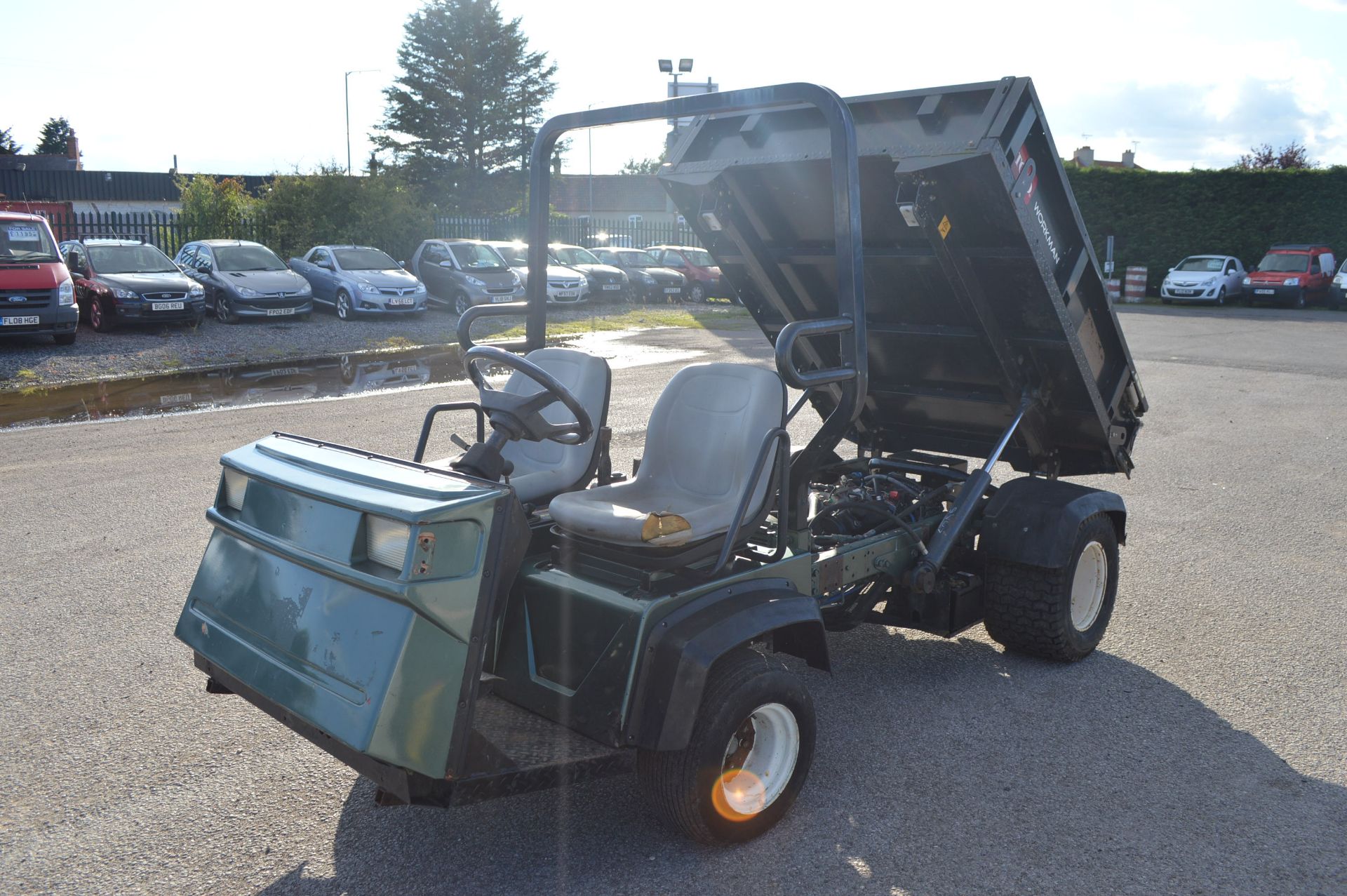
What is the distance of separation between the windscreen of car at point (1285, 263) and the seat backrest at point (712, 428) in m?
29.2

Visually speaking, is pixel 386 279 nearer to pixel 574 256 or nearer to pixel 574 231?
pixel 574 256

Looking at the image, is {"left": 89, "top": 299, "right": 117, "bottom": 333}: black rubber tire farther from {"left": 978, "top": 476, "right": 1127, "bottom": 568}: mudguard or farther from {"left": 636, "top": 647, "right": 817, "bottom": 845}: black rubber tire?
{"left": 636, "top": 647, "right": 817, "bottom": 845}: black rubber tire

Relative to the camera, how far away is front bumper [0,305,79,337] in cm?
1491

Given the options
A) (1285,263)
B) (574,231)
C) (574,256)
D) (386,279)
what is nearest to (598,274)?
(574,256)

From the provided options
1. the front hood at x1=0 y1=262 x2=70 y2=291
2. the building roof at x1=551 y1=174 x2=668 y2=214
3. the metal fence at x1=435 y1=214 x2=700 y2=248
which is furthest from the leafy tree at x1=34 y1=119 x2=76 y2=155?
the front hood at x1=0 y1=262 x2=70 y2=291

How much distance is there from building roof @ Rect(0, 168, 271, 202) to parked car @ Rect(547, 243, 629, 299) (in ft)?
70.3

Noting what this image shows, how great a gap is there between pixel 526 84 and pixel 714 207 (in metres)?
45.8

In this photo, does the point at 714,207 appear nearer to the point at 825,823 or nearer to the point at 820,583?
the point at 820,583

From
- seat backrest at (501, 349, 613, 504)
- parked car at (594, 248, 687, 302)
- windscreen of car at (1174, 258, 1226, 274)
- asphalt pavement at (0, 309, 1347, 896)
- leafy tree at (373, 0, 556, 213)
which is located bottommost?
asphalt pavement at (0, 309, 1347, 896)

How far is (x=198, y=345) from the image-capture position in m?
16.3

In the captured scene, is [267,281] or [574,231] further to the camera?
[574,231]

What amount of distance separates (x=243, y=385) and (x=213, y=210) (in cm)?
1278

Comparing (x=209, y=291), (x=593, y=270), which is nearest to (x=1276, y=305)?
(x=593, y=270)

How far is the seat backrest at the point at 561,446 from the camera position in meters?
4.54
